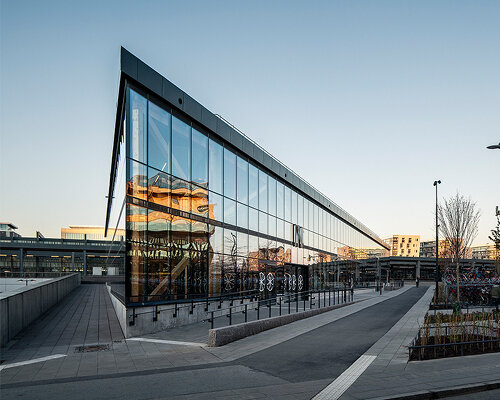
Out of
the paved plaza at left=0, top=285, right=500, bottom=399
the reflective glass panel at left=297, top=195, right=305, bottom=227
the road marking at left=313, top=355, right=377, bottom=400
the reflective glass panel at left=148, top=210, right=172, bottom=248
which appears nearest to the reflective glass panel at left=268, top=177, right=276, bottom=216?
the reflective glass panel at left=297, top=195, right=305, bottom=227

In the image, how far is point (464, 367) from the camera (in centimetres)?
1017

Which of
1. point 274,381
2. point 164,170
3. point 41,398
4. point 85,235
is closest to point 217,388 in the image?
point 274,381

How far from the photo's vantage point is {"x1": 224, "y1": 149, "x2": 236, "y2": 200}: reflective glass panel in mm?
24891

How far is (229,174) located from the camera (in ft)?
83.1

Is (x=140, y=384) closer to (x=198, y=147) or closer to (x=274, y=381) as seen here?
(x=274, y=381)

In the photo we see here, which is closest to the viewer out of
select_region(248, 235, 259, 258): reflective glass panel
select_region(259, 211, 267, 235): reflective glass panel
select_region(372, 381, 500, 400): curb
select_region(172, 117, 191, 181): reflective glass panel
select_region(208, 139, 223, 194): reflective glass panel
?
select_region(372, 381, 500, 400): curb

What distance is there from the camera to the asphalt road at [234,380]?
7.97m

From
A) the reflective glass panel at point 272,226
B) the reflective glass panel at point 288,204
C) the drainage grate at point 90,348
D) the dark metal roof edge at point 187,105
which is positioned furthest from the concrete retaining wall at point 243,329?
the reflective glass panel at point 288,204

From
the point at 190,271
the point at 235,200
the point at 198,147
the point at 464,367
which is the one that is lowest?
the point at 464,367

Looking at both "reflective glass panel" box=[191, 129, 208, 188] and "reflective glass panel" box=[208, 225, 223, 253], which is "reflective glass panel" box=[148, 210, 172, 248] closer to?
"reflective glass panel" box=[191, 129, 208, 188]

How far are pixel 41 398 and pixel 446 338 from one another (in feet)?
33.9

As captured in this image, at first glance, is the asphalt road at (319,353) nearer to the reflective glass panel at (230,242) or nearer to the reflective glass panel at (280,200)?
the reflective glass panel at (230,242)

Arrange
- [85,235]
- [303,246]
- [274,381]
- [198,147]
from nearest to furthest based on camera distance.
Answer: [274,381] → [198,147] → [303,246] → [85,235]

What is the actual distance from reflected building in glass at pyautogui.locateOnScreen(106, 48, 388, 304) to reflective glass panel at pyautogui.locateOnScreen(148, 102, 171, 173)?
0.14ft
